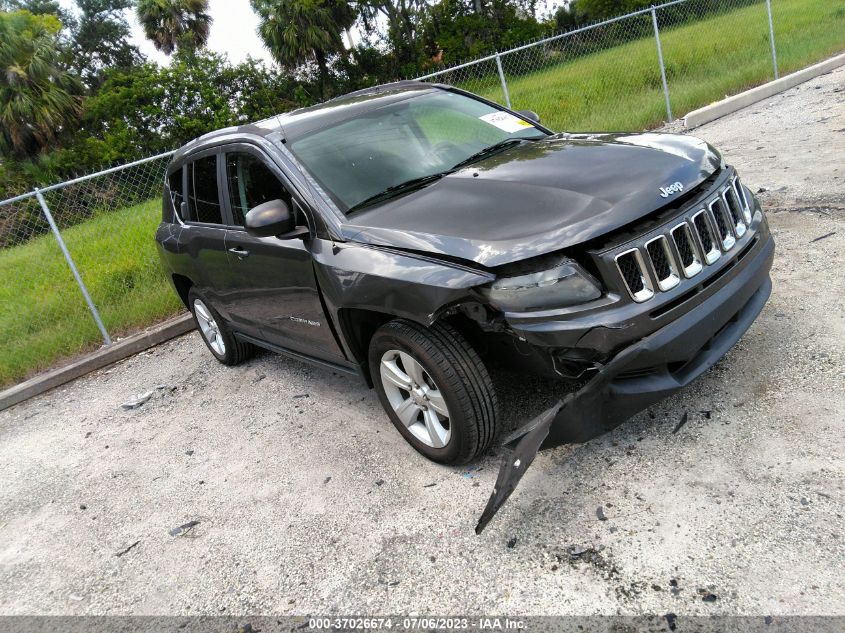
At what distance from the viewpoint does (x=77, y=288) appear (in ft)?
25.1

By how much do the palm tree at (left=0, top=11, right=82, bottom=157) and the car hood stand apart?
23819 mm

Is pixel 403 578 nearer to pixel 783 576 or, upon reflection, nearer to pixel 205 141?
pixel 783 576

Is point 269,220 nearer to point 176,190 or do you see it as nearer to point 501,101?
point 176,190

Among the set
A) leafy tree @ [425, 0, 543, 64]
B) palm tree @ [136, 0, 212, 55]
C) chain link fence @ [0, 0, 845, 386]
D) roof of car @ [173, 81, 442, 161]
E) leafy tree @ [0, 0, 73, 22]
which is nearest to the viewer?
roof of car @ [173, 81, 442, 161]

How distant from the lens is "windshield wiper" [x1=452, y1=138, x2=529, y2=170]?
3888mm

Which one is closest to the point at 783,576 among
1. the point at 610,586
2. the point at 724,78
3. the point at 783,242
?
the point at 610,586

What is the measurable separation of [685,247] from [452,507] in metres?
1.57

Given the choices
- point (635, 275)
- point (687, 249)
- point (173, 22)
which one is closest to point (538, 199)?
point (635, 275)

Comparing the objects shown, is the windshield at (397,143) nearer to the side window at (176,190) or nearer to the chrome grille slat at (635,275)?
the chrome grille slat at (635,275)

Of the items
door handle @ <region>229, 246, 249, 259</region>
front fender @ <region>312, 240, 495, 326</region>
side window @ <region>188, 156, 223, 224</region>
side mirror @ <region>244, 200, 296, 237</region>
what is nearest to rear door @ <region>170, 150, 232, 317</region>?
side window @ <region>188, 156, 223, 224</region>

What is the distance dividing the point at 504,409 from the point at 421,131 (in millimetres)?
1715

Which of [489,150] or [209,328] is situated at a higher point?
[489,150]

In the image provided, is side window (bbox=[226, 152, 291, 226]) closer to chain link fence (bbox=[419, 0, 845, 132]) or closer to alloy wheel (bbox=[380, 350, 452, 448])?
alloy wheel (bbox=[380, 350, 452, 448])

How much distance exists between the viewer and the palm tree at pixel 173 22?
34.7 meters
